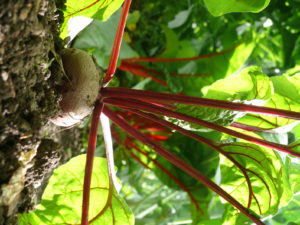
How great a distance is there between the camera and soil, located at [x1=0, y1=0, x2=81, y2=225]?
0.40 m

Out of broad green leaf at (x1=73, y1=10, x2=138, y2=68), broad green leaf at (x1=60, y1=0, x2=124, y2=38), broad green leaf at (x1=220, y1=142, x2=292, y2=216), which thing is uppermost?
broad green leaf at (x1=60, y1=0, x2=124, y2=38)

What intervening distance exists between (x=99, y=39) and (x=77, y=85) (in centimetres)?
41

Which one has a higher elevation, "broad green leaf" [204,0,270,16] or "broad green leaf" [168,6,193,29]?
"broad green leaf" [204,0,270,16]

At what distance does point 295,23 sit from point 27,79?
51.2 inches

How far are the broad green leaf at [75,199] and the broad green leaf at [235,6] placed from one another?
0.47 meters

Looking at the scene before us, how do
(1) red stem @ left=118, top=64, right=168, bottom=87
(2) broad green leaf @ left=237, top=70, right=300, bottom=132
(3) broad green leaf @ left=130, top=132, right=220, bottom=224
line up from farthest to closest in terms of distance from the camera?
1. (1) red stem @ left=118, top=64, right=168, bottom=87
2. (3) broad green leaf @ left=130, top=132, right=220, bottom=224
3. (2) broad green leaf @ left=237, top=70, right=300, bottom=132

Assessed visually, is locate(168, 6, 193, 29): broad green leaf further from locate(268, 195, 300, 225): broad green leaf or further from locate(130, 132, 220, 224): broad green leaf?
locate(268, 195, 300, 225): broad green leaf

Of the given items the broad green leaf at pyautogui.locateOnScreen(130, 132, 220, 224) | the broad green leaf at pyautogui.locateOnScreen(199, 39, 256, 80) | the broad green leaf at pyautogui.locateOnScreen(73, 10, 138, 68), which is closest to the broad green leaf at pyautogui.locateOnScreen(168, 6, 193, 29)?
the broad green leaf at pyautogui.locateOnScreen(199, 39, 256, 80)

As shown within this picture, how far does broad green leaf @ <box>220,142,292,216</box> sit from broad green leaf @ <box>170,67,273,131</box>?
5.6 inches

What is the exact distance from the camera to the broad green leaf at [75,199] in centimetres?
69

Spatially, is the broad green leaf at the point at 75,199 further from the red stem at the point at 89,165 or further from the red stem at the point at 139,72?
the red stem at the point at 139,72

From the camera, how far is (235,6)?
67cm

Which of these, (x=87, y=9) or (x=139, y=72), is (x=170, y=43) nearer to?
(x=139, y=72)

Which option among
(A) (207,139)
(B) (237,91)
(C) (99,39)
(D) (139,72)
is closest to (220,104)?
(B) (237,91)
